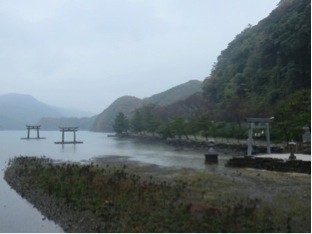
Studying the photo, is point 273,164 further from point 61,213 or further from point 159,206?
point 61,213

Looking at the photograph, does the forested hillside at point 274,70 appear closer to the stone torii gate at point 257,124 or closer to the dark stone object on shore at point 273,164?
the stone torii gate at point 257,124

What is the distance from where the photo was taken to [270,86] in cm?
6044

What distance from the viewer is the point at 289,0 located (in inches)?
2926

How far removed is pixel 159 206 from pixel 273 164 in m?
12.0

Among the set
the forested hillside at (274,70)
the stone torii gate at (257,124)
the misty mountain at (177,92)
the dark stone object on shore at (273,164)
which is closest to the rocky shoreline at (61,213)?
the dark stone object on shore at (273,164)

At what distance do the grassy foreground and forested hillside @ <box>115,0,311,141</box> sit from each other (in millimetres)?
23450

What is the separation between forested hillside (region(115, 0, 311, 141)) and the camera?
39844 mm

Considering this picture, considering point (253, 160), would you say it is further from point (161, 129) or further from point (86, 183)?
point (161, 129)

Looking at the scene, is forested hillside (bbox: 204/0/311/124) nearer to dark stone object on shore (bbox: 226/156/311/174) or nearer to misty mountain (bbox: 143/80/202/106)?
dark stone object on shore (bbox: 226/156/311/174)

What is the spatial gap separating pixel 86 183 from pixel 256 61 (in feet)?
191

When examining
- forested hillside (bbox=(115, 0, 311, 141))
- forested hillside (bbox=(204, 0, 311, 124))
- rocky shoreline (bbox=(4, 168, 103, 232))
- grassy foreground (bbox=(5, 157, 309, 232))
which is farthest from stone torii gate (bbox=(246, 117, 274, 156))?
rocky shoreline (bbox=(4, 168, 103, 232))

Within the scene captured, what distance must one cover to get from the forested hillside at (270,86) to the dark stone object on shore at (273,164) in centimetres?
1264

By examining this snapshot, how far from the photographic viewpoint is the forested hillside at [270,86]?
39.8m

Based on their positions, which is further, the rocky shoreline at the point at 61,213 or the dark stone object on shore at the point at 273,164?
the dark stone object on shore at the point at 273,164
